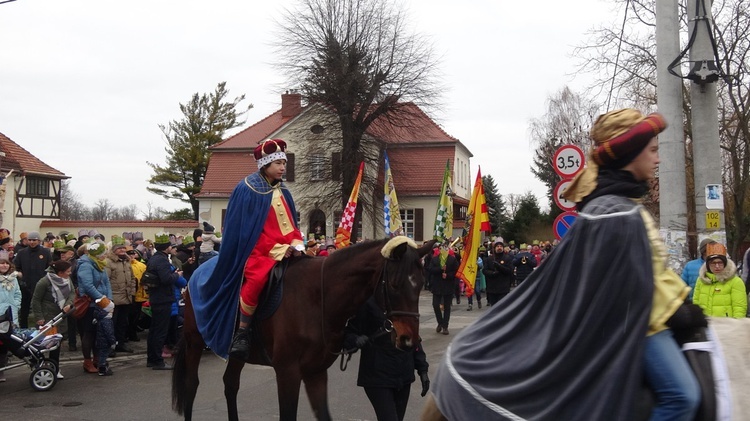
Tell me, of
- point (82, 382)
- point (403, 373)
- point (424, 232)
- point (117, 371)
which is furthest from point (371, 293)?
point (424, 232)

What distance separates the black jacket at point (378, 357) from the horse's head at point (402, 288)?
0.16 m

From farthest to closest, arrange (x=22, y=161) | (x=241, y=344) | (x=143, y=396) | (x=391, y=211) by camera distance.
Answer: (x=22, y=161) → (x=391, y=211) → (x=143, y=396) → (x=241, y=344)

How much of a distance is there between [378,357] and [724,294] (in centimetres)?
512

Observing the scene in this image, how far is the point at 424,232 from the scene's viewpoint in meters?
48.6

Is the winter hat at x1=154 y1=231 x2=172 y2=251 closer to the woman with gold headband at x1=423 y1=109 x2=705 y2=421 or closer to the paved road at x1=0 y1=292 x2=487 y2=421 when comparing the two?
the paved road at x1=0 y1=292 x2=487 y2=421

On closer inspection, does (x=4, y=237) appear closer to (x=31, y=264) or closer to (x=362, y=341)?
(x=31, y=264)

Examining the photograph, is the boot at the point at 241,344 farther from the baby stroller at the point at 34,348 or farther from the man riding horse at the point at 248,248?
the baby stroller at the point at 34,348

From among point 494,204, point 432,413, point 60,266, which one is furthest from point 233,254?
point 494,204

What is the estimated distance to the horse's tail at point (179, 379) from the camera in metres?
7.56

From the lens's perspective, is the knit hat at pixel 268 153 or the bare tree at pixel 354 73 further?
the bare tree at pixel 354 73

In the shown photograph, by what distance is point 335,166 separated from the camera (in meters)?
40.8

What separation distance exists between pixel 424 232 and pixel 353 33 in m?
14.7

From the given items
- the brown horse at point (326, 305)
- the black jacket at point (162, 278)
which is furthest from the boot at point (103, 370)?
the brown horse at point (326, 305)

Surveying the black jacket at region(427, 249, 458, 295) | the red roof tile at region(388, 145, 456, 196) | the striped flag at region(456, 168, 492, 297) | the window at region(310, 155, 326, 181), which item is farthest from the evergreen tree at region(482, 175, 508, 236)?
the striped flag at region(456, 168, 492, 297)
